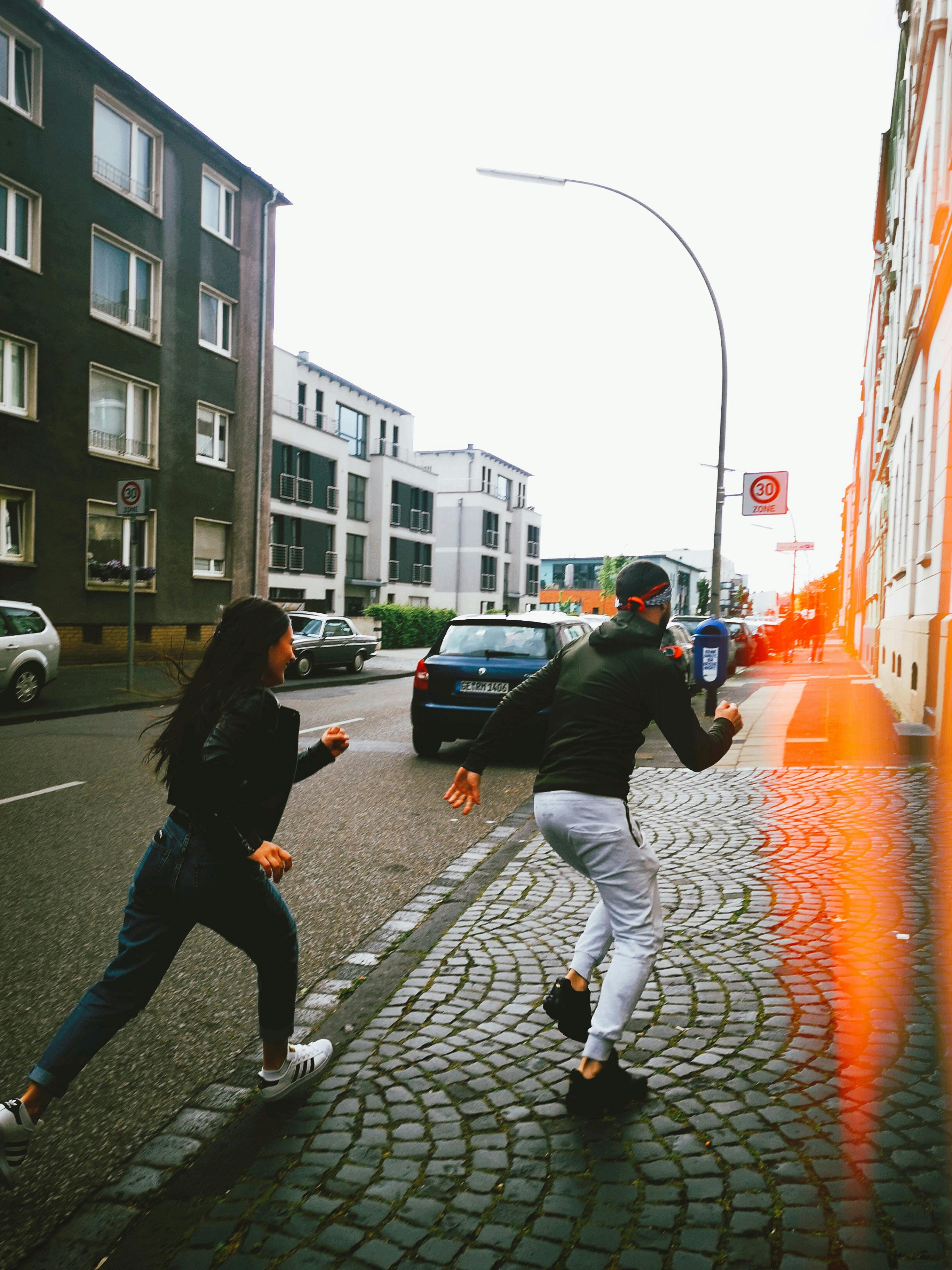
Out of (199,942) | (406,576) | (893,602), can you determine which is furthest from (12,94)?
(406,576)

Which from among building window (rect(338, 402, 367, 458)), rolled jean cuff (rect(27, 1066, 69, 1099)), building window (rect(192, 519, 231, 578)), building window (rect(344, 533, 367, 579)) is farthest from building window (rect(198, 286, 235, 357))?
rolled jean cuff (rect(27, 1066, 69, 1099))

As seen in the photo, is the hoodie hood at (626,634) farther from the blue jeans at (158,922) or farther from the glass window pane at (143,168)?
the glass window pane at (143,168)

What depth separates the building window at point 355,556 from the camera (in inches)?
1912

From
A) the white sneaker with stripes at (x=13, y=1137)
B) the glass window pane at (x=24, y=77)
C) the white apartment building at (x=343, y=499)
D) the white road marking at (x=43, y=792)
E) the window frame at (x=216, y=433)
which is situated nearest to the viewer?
the white sneaker with stripes at (x=13, y=1137)

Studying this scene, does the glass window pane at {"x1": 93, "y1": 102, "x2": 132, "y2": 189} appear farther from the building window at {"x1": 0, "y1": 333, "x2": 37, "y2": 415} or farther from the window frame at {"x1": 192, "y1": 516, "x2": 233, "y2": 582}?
the window frame at {"x1": 192, "y1": 516, "x2": 233, "y2": 582}

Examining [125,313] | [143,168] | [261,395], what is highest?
[143,168]

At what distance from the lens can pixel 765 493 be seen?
54.0 feet

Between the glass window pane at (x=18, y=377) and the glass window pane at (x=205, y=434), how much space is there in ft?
19.4

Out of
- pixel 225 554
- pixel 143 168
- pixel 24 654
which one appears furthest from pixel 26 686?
pixel 143 168

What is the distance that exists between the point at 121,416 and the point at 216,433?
13.3 ft

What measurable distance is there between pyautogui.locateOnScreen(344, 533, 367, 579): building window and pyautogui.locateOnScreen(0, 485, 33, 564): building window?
2773 centimetres

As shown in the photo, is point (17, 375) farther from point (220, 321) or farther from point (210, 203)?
point (210, 203)

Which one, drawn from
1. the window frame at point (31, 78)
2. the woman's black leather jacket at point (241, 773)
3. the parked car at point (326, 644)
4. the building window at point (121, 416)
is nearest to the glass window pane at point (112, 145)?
the window frame at point (31, 78)

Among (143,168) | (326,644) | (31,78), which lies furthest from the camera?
(143,168)
